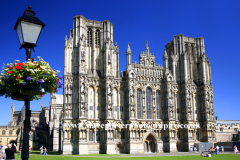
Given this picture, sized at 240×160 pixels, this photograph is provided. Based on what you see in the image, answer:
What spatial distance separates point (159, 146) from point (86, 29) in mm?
28481

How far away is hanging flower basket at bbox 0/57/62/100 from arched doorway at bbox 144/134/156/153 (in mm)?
47001

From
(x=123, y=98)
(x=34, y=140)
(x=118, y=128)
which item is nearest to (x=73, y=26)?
(x=123, y=98)

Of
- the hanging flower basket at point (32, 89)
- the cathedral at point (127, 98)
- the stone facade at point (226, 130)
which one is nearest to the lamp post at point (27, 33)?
the hanging flower basket at point (32, 89)

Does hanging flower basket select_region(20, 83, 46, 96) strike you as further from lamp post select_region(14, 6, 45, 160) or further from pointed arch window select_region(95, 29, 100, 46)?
pointed arch window select_region(95, 29, 100, 46)

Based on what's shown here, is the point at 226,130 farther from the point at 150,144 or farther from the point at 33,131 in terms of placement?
the point at 33,131

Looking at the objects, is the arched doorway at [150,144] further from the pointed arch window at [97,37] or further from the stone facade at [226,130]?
the stone facade at [226,130]

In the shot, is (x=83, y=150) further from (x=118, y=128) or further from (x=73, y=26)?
(x=73, y=26)

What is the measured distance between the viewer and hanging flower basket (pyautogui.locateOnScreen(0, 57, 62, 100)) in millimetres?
8352

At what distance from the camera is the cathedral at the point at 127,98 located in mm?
49219

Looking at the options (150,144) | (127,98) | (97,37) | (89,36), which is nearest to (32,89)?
(127,98)

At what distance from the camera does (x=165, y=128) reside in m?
55.3

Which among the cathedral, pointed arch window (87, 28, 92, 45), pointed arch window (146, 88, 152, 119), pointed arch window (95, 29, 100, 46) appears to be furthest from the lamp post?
pointed arch window (146, 88, 152, 119)

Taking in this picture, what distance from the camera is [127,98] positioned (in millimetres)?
52938

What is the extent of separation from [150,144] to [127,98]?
1078cm
